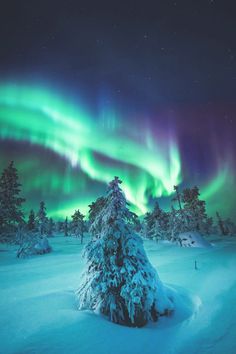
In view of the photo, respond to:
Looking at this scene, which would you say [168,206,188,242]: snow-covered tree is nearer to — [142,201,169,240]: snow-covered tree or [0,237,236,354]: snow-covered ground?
[142,201,169,240]: snow-covered tree

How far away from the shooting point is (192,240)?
40531 mm

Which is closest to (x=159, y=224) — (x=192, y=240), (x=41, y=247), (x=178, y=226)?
(x=178, y=226)

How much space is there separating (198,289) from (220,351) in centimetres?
691

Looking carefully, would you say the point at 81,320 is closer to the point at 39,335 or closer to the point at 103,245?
the point at 39,335


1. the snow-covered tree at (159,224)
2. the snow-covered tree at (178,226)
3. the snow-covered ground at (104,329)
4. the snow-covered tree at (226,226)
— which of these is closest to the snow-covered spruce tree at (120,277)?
the snow-covered ground at (104,329)

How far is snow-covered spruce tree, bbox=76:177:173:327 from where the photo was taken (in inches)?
329

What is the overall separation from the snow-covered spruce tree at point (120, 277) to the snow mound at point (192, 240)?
33207 millimetres

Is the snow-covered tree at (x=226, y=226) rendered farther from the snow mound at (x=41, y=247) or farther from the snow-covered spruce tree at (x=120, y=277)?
the snow-covered spruce tree at (x=120, y=277)

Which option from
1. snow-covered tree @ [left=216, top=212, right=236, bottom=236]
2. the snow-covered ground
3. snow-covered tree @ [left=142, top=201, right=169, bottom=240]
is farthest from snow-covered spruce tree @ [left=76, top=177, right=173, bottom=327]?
snow-covered tree @ [left=216, top=212, right=236, bottom=236]

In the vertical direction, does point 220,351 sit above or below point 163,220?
below

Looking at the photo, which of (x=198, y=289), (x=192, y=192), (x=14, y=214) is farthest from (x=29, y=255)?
(x=192, y=192)

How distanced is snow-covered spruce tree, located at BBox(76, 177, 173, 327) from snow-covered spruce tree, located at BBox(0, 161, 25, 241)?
21162 mm

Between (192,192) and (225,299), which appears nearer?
(225,299)

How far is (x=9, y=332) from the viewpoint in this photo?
6867 mm
